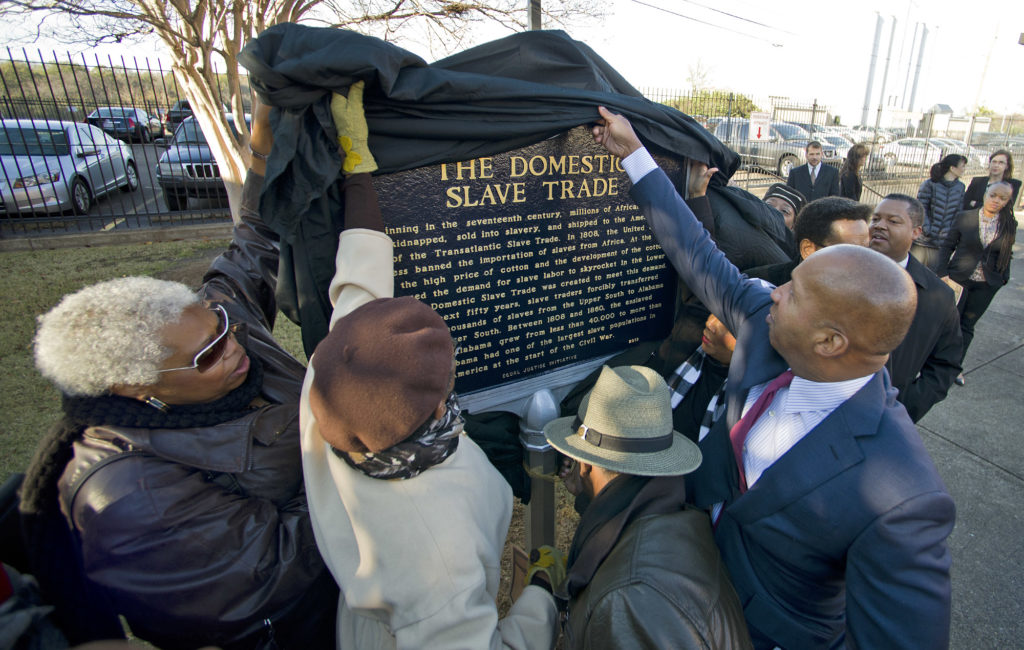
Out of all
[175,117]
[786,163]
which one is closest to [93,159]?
[175,117]

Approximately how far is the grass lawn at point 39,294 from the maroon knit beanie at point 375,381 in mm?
3146

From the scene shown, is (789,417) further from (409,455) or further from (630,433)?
(409,455)

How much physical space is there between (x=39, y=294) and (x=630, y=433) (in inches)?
261

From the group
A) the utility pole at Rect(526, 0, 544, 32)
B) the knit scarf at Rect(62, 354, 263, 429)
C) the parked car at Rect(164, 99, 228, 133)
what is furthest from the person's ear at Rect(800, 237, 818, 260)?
the parked car at Rect(164, 99, 228, 133)

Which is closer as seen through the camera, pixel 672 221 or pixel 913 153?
pixel 672 221

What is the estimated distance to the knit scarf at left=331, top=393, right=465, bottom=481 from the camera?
1111 millimetres

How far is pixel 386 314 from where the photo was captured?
1128 mm

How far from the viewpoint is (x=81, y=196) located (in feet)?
26.3

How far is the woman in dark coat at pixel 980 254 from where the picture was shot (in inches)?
175

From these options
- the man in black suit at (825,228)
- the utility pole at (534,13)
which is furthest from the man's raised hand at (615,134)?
the utility pole at (534,13)

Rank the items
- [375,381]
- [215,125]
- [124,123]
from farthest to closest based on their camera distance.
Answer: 1. [124,123]
2. [215,125]
3. [375,381]

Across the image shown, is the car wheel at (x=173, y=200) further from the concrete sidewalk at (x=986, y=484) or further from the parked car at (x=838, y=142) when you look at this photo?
the parked car at (x=838, y=142)

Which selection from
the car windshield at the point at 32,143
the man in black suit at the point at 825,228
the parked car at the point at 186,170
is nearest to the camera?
the man in black suit at the point at 825,228

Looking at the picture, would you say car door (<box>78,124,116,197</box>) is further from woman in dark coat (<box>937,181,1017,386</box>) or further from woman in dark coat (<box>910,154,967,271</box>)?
woman in dark coat (<box>910,154,967,271</box>)
